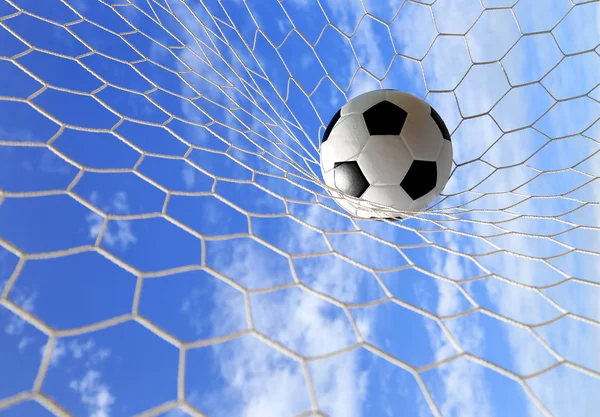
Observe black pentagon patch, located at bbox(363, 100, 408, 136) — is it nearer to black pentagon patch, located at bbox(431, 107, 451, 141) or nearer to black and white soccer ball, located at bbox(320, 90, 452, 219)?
black and white soccer ball, located at bbox(320, 90, 452, 219)

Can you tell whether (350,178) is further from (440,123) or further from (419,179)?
(440,123)

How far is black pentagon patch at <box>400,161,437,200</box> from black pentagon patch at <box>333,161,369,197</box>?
0.20 metres

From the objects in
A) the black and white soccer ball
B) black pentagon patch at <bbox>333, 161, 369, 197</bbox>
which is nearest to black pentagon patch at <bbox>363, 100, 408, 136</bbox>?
the black and white soccer ball

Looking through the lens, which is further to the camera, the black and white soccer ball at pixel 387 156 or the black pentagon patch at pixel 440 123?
the black pentagon patch at pixel 440 123

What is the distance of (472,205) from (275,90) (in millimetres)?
1534

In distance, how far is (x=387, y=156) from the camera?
249 centimetres

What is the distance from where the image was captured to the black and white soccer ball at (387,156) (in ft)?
8.20

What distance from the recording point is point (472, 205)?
3324mm

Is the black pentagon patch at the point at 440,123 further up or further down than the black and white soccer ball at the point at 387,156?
further up

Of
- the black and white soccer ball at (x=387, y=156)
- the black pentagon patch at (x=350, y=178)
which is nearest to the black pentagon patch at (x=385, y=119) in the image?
the black and white soccer ball at (x=387, y=156)

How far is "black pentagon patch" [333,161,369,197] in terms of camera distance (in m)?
2.53

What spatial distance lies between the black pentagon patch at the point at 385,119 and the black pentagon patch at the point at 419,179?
0.67 feet

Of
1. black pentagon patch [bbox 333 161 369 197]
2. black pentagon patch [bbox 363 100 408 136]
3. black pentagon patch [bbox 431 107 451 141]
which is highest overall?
black pentagon patch [bbox 431 107 451 141]

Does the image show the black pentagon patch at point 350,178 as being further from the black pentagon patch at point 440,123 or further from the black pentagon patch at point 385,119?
the black pentagon patch at point 440,123
